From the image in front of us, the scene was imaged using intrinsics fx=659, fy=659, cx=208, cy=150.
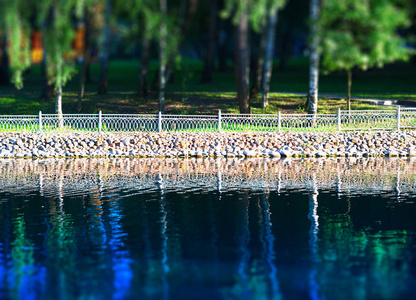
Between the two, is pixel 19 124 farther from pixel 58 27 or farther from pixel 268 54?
pixel 58 27

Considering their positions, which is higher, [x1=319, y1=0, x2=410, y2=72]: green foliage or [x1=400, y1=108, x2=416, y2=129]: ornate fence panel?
[x1=319, y1=0, x2=410, y2=72]: green foliage

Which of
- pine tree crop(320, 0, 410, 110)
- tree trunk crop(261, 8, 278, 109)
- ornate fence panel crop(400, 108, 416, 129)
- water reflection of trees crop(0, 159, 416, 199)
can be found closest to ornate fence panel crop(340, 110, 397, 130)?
ornate fence panel crop(400, 108, 416, 129)

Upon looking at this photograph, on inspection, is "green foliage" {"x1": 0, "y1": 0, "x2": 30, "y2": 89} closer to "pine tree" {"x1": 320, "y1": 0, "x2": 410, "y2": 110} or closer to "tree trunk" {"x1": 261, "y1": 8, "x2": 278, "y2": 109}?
"pine tree" {"x1": 320, "y1": 0, "x2": 410, "y2": 110}

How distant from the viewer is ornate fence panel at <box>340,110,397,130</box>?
34062 mm

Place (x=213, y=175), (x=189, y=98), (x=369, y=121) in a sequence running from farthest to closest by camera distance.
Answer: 1. (x=189, y=98)
2. (x=369, y=121)
3. (x=213, y=175)

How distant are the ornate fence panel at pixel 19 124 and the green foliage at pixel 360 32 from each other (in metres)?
24.7

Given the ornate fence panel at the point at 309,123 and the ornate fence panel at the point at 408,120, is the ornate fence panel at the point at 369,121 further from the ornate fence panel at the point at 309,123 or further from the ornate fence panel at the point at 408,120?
the ornate fence panel at the point at 309,123

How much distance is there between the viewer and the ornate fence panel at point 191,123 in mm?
33688

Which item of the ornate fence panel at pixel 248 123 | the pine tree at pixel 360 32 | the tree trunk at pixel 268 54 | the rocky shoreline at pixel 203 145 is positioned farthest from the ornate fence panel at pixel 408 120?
the pine tree at pixel 360 32

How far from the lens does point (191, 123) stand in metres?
34.3

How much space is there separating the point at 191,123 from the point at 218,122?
1659 millimetres

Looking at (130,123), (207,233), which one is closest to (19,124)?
(130,123)

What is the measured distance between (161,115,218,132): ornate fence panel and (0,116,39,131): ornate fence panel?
21.6 ft

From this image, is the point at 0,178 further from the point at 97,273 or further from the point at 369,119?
the point at 369,119
